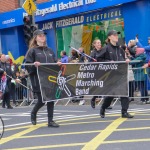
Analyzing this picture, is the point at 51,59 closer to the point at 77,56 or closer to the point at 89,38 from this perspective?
the point at 77,56

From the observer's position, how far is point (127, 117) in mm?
9359

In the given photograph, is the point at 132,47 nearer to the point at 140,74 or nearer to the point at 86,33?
the point at 140,74

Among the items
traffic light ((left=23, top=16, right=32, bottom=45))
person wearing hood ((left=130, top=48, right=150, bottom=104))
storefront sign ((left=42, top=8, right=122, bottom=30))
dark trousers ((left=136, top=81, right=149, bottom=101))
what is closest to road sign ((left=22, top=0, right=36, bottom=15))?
traffic light ((left=23, top=16, right=32, bottom=45))

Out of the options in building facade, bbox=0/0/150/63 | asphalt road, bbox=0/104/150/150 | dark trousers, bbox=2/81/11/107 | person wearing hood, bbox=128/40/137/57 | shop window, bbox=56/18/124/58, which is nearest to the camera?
asphalt road, bbox=0/104/150/150

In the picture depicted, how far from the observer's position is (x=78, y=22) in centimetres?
1984

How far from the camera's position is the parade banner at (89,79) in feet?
29.7

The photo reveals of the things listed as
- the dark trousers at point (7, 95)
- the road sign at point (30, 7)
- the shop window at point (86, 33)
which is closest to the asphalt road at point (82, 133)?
the dark trousers at point (7, 95)

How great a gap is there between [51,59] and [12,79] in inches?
244

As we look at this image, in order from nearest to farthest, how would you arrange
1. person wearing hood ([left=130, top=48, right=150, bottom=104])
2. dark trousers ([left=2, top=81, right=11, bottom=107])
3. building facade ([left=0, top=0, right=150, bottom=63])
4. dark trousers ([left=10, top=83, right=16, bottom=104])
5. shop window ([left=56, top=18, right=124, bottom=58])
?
1. person wearing hood ([left=130, top=48, right=150, bottom=104])
2. dark trousers ([left=2, top=81, right=11, bottom=107])
3. dark trousers ([left=10, top=83, right=16, bottom=104])
4. building facade ([left=0, top=0, right=150, bottom=63])
5. shop window ([left=56, top=18, right=124, bottom=58])

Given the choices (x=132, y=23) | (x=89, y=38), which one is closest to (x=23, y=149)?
(x=132, y=23)

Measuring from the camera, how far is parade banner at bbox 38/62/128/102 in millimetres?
9055

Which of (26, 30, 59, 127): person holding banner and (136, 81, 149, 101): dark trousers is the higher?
(26, 30, 59, 127): person holding banner

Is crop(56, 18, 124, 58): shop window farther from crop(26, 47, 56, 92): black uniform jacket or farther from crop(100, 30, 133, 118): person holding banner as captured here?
crop(26, 47, 56, 92): black uniform jacket

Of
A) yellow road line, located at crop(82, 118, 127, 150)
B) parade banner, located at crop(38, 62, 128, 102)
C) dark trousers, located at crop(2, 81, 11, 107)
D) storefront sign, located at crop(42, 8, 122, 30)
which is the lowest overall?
yellow road line, located at crop(82, 118, 127, 150)
